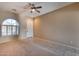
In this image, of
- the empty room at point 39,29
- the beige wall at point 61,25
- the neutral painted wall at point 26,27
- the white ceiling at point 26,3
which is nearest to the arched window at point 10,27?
the empty room at point 39,29

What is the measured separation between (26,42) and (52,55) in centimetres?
66

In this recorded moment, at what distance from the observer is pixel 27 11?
235 cm

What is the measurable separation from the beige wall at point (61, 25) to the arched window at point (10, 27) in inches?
17.4

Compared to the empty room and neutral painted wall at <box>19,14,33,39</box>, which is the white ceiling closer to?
the empty room

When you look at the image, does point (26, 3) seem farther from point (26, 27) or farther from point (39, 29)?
point (39, 29)

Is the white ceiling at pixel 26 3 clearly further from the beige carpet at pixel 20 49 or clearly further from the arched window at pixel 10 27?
the beige carpet at pixel 20 49

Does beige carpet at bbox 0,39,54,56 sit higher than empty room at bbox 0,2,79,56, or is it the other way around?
empty room at bbox 0,2,79,56

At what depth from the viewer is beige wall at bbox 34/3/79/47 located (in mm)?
2252

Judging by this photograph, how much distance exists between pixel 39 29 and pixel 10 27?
0.67 m

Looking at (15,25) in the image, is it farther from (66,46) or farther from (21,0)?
(66,46)

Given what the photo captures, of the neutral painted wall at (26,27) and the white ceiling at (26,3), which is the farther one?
the neutral painted wall at (26,27)

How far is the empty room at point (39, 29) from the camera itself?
2264 mm

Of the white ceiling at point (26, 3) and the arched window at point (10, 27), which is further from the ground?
the white ceiling at point (26, 3)

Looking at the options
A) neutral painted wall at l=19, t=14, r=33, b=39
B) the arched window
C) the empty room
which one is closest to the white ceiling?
the empty room
